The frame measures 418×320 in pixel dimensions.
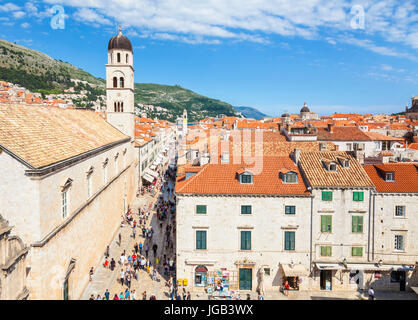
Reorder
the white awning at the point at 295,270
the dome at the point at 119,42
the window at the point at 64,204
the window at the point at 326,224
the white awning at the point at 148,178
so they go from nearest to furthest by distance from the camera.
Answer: the window at the point at 64,204 < the white awning at the point at 295,270 < the window at the point at 326,224 < the dome at the point at 119,42 < the white awning at the point at 148,178

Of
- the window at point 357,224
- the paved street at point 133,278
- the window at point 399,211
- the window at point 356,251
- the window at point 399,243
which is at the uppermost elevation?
the window at point 399,211

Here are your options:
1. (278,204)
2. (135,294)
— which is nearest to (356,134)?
(278,204)

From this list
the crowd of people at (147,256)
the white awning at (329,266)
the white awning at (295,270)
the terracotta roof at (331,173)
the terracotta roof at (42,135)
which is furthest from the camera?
the terracotta roof at (331,173)

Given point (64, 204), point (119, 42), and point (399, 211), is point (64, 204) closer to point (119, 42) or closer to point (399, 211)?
point (399, 211)

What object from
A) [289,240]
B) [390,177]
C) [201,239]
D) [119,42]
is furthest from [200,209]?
[119,42]

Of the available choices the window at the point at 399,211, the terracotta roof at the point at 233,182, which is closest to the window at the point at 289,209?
the terracotta roof at the point at 233,182

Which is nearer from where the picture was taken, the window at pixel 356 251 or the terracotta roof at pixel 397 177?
the window at pixel 356 251

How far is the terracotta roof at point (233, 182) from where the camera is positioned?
1014 inches

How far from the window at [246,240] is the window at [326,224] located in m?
5.96

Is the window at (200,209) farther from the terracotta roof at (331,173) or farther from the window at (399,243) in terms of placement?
the window at (399,243)

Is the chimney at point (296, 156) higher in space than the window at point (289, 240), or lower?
higher
